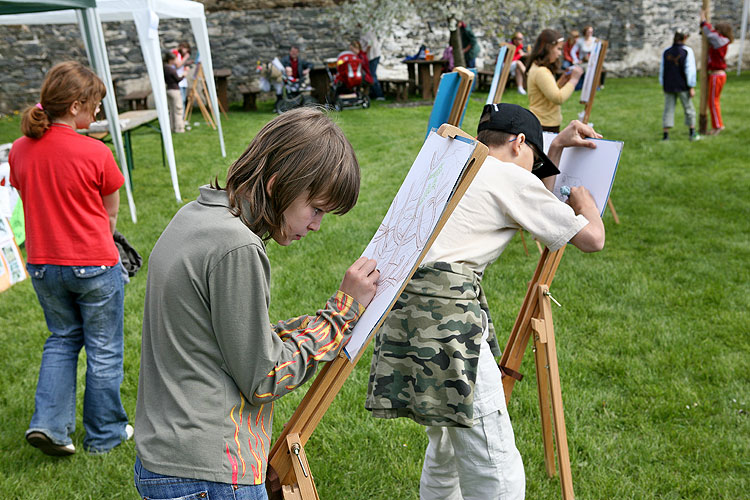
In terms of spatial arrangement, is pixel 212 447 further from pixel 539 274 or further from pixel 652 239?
pixel 652 239

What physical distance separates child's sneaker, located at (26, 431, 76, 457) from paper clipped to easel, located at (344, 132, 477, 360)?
6.39ft

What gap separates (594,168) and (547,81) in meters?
3.60

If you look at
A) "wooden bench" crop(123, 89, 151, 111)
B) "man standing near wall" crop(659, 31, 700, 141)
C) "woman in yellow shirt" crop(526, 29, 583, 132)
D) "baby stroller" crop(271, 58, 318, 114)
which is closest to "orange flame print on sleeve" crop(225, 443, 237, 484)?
"woman in yellow shirt" crop(526, 29, 583, 132)

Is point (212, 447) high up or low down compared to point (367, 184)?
up

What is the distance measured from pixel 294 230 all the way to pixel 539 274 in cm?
140

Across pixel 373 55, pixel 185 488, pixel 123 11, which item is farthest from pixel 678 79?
pixel 185 488

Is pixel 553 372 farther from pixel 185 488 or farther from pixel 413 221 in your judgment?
pixel 185 488

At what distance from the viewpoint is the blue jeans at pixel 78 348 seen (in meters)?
2.89

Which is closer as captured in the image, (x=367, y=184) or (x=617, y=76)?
(x=367, y=184)

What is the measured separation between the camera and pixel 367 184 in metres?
7.89

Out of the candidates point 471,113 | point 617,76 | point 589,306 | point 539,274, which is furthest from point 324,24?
point 539,274

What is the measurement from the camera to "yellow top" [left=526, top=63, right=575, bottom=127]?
5820 millimetres

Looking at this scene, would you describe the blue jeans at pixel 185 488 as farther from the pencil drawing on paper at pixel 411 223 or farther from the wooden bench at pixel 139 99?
the wooden bench at pixel 139 99

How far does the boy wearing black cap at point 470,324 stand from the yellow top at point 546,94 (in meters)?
3.99
